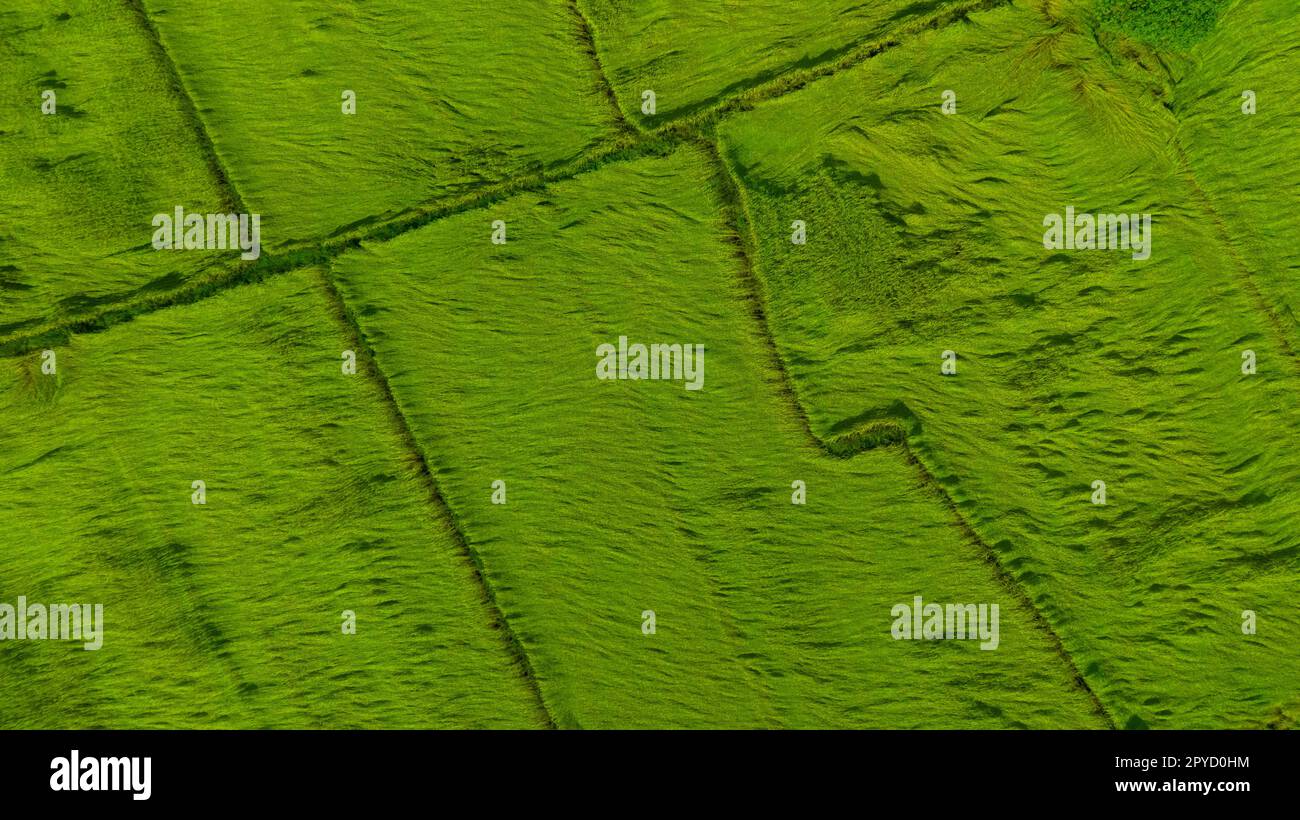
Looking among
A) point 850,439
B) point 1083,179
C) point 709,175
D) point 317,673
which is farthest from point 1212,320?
point 317,673

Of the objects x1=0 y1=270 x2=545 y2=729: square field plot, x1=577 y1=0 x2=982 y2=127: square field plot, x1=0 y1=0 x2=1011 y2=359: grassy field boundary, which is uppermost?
x1=577 y1=0 x2=982 y2=127: square field plot

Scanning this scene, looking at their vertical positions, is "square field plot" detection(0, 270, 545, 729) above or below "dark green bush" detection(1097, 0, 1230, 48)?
below

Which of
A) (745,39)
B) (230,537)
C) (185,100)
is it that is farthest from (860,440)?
(185,100)

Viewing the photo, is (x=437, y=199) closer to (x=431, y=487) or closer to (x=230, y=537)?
(x=431, y=487)

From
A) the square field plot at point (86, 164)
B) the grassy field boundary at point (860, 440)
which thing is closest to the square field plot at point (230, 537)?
the square field plot at point (86, 164)

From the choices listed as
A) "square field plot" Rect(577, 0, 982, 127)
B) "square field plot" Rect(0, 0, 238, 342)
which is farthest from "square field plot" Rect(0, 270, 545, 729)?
"square field plot" Rect(577, 0, 982, 127)

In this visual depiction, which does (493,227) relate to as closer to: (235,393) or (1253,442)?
(235,393)

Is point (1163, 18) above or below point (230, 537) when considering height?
above

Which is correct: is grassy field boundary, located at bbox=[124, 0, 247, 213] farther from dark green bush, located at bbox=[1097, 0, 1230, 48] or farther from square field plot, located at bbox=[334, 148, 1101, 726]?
dark green bush, located at bbox=[1097, 0, 1230, 48]
